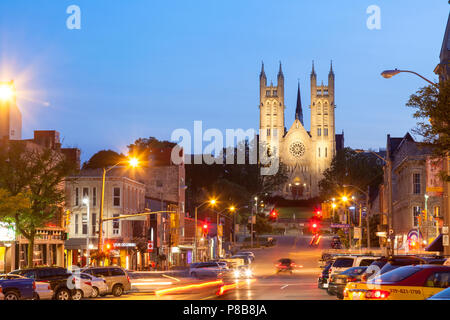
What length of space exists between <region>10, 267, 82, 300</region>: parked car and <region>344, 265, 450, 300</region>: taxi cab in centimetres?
1709

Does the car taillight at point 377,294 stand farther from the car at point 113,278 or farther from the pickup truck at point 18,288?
the car at point 113,278

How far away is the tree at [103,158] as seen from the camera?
114 m

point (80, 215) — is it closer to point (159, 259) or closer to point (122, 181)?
point (122, 181)

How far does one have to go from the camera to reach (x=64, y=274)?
32.8 m

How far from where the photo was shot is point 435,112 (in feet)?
78.8

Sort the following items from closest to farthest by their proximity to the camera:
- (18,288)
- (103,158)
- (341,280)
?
Result: (341,280), (18,288), (103,158)

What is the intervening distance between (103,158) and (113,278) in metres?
84.5

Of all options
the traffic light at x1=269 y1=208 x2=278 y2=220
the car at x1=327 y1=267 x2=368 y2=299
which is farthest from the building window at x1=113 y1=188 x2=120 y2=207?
the traffic light at x1=269 y1=208 x2=278 y2=220

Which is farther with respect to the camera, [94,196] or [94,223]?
[94,196]

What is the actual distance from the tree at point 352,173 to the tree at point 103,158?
162 feet

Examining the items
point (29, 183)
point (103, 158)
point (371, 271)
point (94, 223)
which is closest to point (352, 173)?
point (103, 158)

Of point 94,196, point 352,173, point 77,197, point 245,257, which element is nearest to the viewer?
point 77,197

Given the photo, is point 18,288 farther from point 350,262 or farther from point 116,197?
point 116,197
